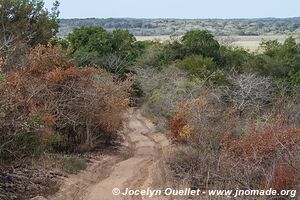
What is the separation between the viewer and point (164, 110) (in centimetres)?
2436

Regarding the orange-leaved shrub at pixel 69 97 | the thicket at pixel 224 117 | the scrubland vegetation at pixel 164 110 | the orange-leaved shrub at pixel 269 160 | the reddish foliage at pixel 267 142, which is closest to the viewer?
the orange-leaved shrub at pixel 269 160

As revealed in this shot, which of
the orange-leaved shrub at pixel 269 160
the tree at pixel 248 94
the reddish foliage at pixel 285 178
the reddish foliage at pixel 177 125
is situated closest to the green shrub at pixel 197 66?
the tree at pixel 248 94

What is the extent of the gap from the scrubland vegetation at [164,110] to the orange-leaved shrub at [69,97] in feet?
0.13

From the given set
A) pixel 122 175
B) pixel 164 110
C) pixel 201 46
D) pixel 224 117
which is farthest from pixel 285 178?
pixel 201 46

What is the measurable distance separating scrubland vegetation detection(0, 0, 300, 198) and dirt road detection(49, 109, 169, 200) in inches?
32.4

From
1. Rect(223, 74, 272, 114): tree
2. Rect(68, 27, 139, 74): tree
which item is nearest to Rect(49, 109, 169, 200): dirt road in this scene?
Rect(223, 74, 272, 114): tree

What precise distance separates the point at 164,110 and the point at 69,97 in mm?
5717

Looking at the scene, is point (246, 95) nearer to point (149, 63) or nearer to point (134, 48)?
point (149, 63)

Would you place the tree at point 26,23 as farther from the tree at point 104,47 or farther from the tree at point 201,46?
the tree at point 201,46

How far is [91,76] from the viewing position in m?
20.9

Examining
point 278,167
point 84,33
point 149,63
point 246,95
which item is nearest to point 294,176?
point 278,167

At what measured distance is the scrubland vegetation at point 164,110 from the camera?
1349 cm

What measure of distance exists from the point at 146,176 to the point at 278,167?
5.99m

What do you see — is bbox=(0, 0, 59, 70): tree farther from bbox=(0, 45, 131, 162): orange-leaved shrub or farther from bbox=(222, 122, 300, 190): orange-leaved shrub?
bbox=(222, 122, 300, 190): orange-leaved shrub
